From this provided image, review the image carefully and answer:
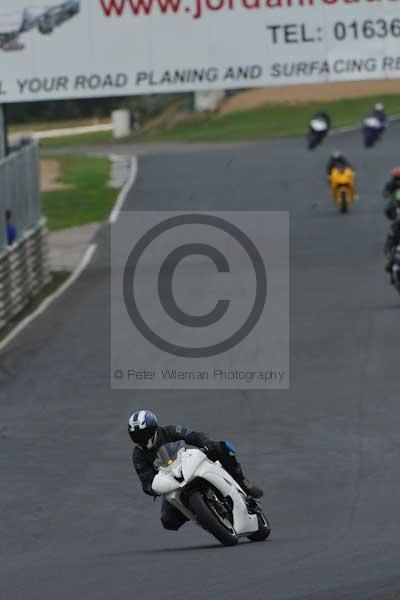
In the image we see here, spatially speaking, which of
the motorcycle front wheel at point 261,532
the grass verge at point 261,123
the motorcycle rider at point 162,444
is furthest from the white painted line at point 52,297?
the grass verge at point 261,123

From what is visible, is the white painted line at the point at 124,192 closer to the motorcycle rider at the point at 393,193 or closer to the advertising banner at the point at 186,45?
the advertising banner at the point at 186,45

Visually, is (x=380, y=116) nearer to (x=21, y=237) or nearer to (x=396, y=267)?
(x=21, y=237)

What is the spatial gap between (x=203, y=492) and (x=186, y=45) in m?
17.5

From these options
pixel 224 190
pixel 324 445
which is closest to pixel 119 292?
pixel 324 445

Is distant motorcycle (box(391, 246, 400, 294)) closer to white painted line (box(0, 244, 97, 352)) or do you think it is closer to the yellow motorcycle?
white painted line (box(0, 244, 97, 352))

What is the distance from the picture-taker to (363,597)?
726 centimetres

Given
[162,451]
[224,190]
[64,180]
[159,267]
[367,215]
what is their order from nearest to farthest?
[162,451], [159,267], [367,215], [224,190], [64,180]

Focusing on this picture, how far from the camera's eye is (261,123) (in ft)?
195

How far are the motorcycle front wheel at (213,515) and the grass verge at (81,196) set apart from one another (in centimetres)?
2934

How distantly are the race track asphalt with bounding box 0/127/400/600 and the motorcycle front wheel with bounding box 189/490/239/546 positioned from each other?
0.11 metres

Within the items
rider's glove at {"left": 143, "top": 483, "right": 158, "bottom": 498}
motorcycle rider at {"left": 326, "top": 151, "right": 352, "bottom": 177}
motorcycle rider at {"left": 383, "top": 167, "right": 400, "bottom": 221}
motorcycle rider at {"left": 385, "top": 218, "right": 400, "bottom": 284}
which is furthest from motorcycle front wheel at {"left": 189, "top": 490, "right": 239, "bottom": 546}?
motorcycle rider at {"left": 326, "top": 151, "right": 352, "bottom": 177}

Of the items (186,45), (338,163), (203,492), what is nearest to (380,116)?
(338,163)

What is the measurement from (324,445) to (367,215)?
21253 mm

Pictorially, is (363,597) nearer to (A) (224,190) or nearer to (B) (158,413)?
(B) (158,413)
